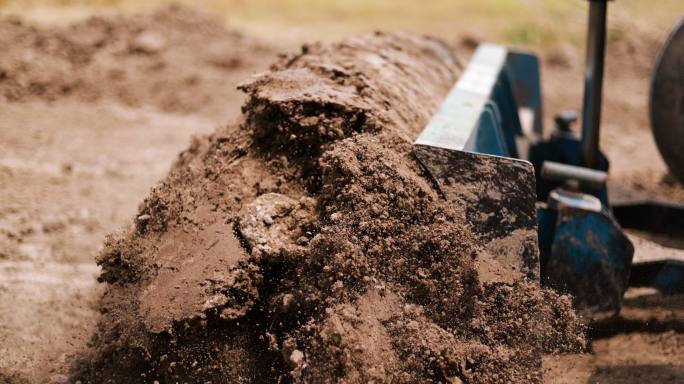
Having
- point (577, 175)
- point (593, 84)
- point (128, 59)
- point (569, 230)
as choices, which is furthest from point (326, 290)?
point (128, 59)

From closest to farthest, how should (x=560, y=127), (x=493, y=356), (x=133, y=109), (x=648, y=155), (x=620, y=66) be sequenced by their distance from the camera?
(x=493, y=356), (x=560, y=127), (x=648, y=155), (x=133, y=109), (x=620, y=66)

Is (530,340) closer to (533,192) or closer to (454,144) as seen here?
(533,192)

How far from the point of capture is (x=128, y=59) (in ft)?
20.9

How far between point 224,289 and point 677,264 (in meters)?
1.92

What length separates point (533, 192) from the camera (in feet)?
7.34

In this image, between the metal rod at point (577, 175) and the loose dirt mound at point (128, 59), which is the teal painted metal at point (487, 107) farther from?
the loose dirt mound at point (128, 59)

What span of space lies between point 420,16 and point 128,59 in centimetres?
356

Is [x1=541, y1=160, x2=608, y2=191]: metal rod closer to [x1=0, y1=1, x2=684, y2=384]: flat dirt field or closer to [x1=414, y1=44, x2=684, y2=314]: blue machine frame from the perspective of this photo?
[x1=414, y1=44, x2=684, y2=314]: blue machine frame

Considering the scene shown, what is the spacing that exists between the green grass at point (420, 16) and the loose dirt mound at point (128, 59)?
71 centimetres

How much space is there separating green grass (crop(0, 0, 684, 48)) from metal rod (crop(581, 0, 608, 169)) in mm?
4388

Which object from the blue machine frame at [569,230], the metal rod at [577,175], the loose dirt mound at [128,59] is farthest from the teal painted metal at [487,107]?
the loose dirt mound at [128,59]

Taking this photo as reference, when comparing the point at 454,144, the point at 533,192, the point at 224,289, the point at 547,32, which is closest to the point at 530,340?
the point at 533,192

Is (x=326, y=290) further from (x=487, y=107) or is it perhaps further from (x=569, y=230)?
(x=487, y=107)

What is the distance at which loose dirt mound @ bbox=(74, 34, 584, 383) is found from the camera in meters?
2.07
